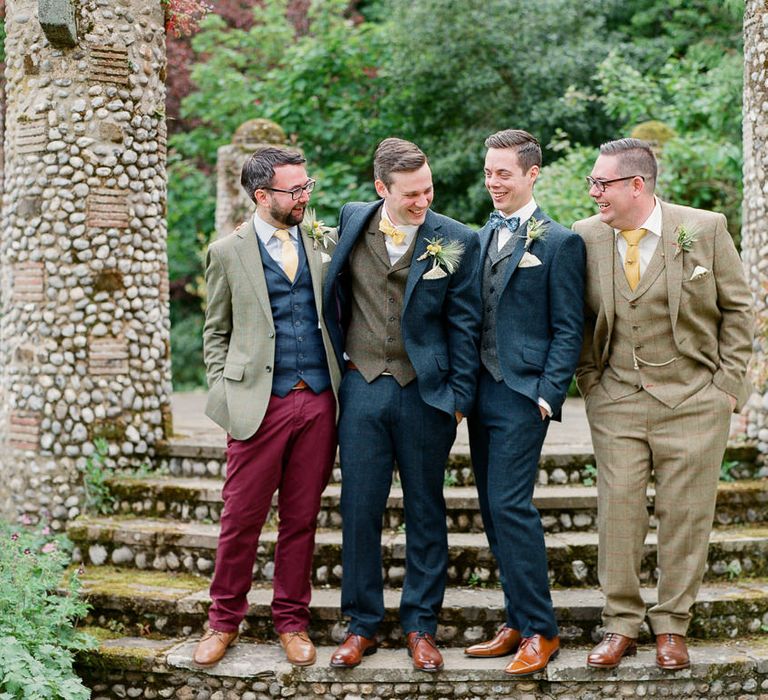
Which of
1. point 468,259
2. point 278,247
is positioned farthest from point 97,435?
point 468,259

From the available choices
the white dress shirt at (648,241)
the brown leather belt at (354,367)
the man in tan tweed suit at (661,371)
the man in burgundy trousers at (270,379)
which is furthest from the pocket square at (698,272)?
the man in burgundy trousers at (270,379)

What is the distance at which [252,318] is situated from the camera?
4.05 meters

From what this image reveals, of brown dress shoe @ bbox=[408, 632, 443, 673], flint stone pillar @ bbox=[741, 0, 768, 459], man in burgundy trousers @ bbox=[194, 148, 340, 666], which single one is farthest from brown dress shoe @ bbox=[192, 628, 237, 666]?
flint stone pillar @ bbox=[741, 0, 768, 459]

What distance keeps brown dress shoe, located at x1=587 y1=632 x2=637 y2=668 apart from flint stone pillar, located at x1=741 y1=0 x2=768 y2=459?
7.07 feet

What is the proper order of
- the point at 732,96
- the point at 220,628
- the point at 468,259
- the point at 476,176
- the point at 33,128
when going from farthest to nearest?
the point at 476,176 < the point at 732,96 < the point at 33,128 < the point at 220,628 < the point at 468,259

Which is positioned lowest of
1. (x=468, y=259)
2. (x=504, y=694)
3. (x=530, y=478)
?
(x=504, y=694)

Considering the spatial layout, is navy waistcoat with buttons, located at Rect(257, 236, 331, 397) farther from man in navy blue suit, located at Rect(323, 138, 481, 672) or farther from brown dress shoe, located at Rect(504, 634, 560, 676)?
brown dress shoe, located at Rect(504, 634, 560, 676)

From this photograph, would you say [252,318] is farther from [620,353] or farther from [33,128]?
[33,128]

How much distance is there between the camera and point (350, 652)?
408 centimetres

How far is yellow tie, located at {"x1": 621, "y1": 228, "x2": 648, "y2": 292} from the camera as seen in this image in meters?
3.98

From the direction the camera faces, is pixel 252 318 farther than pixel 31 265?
No

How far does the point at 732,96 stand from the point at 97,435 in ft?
22.2

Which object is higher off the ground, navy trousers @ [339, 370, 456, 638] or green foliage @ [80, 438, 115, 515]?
navy trousers @ [339, 370, 456, 638]

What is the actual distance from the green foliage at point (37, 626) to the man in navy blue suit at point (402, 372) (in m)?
1.19
